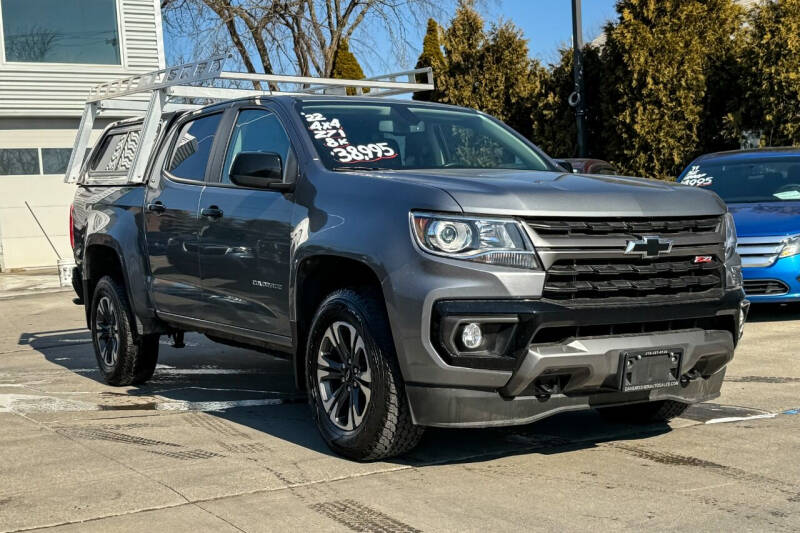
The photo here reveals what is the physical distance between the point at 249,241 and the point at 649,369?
7.68 ft

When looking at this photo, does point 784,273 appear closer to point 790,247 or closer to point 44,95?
point 790,247

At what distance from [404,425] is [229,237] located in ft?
5.93

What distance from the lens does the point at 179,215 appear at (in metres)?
6.88

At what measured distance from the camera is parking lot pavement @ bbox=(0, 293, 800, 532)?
4.43 metres

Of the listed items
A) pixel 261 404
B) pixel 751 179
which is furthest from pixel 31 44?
pixel 261 404

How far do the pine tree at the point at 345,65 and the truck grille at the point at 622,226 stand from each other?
28.4 meters

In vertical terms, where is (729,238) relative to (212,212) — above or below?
below

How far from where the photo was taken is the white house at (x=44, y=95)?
2052 centimetres

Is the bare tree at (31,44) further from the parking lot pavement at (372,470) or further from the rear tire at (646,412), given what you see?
the rear tire at (646,412)

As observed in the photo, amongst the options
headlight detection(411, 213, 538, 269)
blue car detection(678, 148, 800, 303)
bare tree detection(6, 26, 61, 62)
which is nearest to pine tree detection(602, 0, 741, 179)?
blue car detection(678, 148, 800, 303)

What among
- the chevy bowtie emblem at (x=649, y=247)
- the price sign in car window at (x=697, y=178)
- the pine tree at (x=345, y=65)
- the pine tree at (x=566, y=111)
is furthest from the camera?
the pine tree at (x=345, y=65)

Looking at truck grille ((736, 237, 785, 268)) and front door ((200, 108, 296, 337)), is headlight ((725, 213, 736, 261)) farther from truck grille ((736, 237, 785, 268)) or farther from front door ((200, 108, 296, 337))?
truck grille ((736, 237, 785, 268))

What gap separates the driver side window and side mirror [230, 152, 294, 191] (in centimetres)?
12

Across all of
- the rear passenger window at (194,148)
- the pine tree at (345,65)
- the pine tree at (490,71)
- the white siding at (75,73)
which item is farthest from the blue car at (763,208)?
the pine tree at (345,65)
